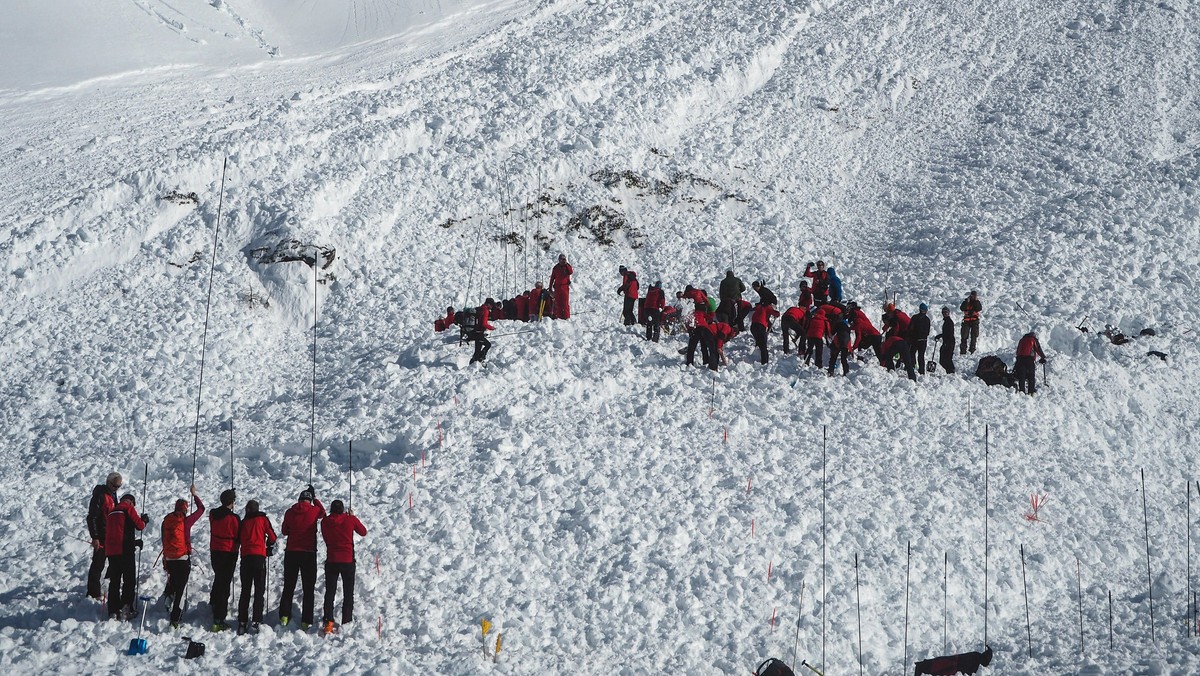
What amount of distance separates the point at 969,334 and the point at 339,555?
43.2 ft

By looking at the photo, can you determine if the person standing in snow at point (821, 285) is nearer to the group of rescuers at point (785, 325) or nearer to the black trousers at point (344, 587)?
the group of rescuers at point (785, 325)

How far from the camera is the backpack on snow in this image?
16.8 metres

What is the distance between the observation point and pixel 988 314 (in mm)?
19594

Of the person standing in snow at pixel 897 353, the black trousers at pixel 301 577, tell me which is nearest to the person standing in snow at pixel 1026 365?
the person standing in snow at pixel 897 353

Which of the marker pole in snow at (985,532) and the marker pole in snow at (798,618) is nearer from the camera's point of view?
the marker pole in snow at (798,618)

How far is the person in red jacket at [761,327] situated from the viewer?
16.8 m

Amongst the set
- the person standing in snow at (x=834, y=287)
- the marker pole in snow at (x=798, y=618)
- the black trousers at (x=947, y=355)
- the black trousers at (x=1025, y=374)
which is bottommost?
the marker pole in snow at (x=798, y=618)

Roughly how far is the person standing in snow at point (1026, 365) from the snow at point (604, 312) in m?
0.45

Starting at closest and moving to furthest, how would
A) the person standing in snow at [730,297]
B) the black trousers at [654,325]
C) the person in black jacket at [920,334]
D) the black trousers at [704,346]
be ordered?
the black trousers at [704,346]
the person in black jacket at [920,334]
the black trousers at [654,325]
the person standing in snow at [730,297]

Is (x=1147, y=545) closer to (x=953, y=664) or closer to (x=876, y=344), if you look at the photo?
(x=953, y=664)

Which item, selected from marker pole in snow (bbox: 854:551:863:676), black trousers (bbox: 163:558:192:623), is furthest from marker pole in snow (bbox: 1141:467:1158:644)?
black trousers (bbox: 163:558:192:623)

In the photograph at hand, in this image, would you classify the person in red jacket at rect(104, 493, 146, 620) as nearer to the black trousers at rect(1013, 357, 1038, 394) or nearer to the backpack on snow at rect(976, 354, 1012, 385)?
the backpack on snow at rect(976, 354, 1012, 385)

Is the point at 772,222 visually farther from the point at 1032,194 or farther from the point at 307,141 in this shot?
the point at 307,141

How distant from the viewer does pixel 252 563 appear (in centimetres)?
1005
